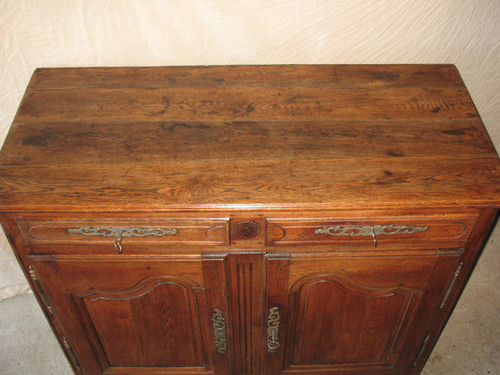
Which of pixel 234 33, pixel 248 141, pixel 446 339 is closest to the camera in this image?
pixel 248 141

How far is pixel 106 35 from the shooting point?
1285 mm

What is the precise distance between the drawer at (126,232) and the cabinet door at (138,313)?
0.06 meters

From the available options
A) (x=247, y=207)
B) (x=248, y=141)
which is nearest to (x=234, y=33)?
(x=248, y=141)

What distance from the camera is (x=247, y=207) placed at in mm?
952

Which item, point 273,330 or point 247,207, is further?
point 273,330

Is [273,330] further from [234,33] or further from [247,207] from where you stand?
[234,33]

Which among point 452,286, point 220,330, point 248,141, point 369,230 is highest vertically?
point 248,141

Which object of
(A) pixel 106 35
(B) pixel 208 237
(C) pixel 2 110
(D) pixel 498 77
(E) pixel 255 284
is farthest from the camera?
(D) pixel 498 77

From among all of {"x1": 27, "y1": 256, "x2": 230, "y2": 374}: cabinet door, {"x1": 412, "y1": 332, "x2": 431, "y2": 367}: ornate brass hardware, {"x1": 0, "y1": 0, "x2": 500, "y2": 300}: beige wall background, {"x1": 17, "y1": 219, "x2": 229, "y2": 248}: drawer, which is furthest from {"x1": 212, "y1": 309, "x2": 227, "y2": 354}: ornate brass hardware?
{"x1": 0, "y1": 0, "x2": 500, "y2": 300}: beige wall background

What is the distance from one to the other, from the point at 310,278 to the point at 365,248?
0.15 m

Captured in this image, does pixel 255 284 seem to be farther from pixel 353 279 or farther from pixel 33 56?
pixel 33 56

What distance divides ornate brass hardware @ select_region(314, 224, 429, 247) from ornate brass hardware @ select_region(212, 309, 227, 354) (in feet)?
1.20

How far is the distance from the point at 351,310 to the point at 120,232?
0.60m

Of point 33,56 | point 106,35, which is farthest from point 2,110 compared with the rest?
point 106,35
